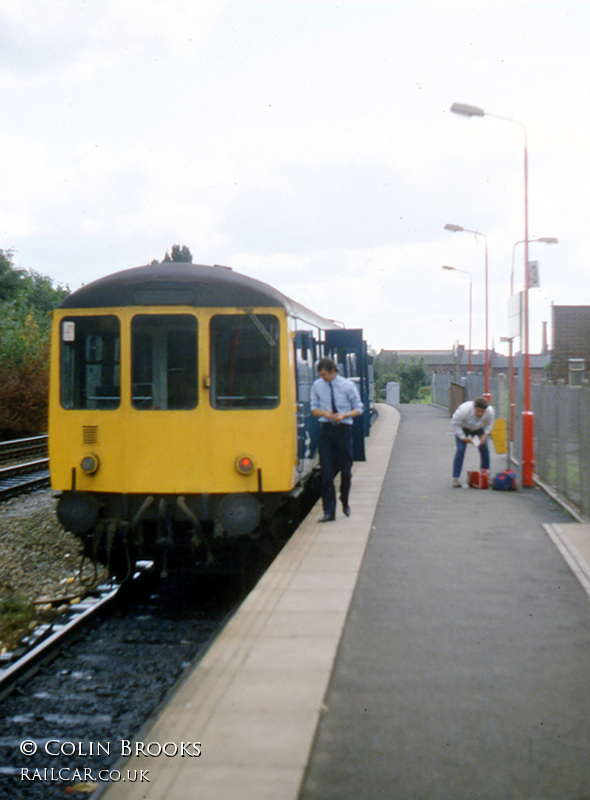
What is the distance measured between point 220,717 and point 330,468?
574cm

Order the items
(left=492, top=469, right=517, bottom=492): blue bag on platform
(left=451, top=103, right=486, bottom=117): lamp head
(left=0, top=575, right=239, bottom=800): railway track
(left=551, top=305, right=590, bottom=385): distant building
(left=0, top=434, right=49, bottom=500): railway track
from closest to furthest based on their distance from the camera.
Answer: (left=0, top=575, right=239, bottom=800): railway track → (left=492, top=469, right=517, bottom=492): blue bag on platform → (left=451, top=103, right=486, bottom=117): lamp head → (left=0, top=434, right=49, bottom=500): railway track → (left=551, top=305, right=590, bottom=385): distant building

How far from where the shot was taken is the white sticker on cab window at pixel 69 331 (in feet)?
28.5

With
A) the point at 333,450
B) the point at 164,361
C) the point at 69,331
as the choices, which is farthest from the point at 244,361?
the point at 333,450

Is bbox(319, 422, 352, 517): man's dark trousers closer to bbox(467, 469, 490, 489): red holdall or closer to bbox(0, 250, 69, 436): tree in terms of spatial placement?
bbox(467, 469, 490, 489): red holdall

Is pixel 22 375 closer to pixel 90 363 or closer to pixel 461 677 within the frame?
pixel 90 363

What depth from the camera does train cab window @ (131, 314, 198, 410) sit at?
336 inches

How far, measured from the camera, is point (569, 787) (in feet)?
12.4

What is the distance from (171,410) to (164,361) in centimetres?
45

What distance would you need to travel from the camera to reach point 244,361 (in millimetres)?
8586

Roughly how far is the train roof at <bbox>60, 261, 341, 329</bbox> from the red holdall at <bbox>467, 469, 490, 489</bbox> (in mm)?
6226

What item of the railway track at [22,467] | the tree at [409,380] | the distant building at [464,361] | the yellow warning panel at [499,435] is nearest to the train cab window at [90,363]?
the railway track at [22,467]

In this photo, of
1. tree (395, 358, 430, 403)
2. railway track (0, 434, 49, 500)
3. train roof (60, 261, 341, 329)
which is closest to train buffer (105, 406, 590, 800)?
train roof (60, 261, 341, 329)

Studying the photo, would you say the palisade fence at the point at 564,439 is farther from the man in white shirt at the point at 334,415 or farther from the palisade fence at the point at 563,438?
the man in white shirt at the point at 334,415

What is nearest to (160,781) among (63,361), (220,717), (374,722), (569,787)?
(220,717)
